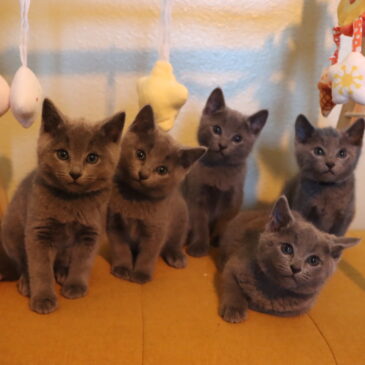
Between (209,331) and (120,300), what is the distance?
0.87ft

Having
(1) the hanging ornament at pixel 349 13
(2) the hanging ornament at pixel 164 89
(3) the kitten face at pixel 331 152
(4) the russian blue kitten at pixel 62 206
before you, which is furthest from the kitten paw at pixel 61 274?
(1) the hanging ornament at pixel 349 13

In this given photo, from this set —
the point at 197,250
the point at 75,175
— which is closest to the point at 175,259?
the point at 197,250

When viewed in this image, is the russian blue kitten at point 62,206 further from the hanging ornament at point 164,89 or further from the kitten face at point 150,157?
the hanging ornament at point 164,89

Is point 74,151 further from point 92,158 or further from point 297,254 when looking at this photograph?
point 297,254

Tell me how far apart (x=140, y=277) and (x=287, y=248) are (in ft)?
1.48

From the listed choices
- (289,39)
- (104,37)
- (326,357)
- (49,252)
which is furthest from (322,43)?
(49,252)

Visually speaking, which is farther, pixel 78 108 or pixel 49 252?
pixel 78 108

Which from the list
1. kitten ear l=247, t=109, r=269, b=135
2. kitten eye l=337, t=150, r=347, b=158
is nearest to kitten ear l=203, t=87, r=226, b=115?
kitten ear l=247, t=109, r=269, b=135

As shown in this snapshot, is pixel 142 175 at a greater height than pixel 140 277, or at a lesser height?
greater

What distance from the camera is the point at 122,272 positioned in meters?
1.17

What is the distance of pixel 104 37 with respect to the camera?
145 centimetres

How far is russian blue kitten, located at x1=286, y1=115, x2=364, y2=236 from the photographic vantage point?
1.27 metres

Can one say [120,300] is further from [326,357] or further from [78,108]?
[78,108]

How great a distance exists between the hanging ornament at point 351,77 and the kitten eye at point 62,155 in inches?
30.7
